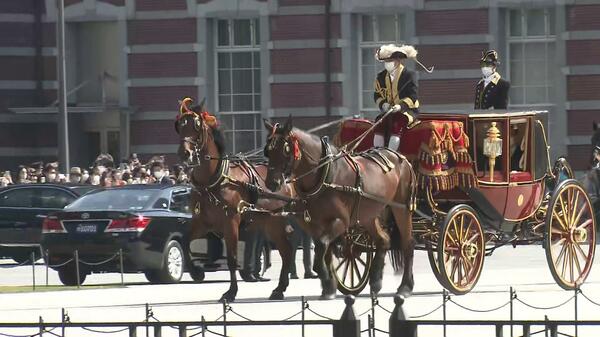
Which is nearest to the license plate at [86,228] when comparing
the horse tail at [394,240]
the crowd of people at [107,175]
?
the horse tail at [394,240]

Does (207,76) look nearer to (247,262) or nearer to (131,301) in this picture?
(247,262)

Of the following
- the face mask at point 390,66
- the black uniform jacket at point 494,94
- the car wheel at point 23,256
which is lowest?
the car wheel at point 23,256

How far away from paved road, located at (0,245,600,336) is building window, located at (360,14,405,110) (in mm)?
15211

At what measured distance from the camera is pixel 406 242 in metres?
22.0

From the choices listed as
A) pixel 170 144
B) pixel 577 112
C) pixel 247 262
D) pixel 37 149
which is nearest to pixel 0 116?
pixel 37 149

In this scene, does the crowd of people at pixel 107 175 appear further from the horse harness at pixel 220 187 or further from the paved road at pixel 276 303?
the horse harness at pixel 220 187

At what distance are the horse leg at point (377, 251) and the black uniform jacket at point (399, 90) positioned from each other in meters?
1.37

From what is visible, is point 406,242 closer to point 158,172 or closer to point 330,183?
point 330,183

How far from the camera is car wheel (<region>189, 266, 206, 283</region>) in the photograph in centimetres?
2691

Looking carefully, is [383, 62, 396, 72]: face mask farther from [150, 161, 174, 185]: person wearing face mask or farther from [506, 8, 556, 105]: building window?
[506, 8, 556, 105]: building window

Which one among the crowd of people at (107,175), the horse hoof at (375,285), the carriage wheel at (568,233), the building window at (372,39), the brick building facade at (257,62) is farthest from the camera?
the building window at (372,39)

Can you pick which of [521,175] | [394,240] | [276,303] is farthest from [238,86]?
[276,303]

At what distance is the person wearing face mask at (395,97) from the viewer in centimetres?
2208

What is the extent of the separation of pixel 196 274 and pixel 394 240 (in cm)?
552
